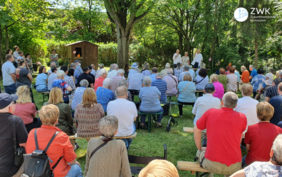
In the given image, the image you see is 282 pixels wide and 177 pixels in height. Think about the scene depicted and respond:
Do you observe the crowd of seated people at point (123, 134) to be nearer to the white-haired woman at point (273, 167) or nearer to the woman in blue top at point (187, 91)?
the white-haired woman at point (273, 167)

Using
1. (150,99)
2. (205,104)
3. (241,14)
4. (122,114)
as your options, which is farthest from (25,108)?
(241,14)

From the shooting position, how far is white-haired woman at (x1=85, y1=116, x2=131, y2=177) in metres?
2.64

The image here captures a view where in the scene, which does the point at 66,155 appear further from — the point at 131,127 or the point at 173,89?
the point at 173,89

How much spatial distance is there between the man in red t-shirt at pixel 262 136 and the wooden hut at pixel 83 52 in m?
15.7

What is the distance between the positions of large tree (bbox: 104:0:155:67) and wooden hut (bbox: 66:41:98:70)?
4.69 metres

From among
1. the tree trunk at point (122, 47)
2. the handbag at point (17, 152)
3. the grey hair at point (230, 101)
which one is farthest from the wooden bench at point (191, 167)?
the tree trunk at point (122, 47)

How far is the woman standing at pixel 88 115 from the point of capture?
449 cm

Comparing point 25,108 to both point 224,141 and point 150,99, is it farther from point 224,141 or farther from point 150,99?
point 224,141

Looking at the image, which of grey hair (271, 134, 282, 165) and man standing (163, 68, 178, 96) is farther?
man standing (163, 68, 178, 96)

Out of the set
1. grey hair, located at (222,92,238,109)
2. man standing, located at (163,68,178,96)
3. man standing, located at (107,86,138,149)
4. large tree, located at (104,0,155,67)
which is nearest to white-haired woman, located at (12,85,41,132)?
man standing, located at (107,86,138,149)

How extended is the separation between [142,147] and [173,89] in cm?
319

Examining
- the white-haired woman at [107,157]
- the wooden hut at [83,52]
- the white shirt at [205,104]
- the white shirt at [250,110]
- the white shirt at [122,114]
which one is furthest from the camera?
the wooden hut at [83,52]

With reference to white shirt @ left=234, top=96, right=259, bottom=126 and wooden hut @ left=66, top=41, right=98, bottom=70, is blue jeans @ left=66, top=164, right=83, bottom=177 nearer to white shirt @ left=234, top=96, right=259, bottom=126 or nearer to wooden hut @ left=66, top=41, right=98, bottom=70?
white shirt @ left=234, top=96, right=259, bottom=126

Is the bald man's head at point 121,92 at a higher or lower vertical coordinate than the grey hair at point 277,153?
higher
